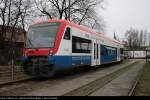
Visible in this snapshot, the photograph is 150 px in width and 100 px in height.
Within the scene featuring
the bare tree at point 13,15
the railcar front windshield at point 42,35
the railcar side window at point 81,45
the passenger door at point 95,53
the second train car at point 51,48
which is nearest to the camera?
the second train car at point 51,48

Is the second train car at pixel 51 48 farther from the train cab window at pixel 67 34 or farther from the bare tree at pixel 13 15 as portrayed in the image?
the bare tree at pixel 13 15

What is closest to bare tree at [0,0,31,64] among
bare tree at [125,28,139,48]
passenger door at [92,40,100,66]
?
passenger door at [92,40,100,66]

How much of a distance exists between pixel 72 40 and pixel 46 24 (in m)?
1.98

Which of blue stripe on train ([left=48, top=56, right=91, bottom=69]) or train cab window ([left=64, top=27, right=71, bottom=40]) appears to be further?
train cab window ([left=64, top=27, right=71, bottom=40])

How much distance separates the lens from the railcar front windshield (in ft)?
55.6

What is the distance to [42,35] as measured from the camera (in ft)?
56.9

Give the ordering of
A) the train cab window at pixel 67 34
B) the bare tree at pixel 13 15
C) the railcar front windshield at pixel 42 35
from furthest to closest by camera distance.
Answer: the bare tree at pixel 13 15 < the train cab window at pixel 67 34 < the railcar front windshield at pixel 42 35

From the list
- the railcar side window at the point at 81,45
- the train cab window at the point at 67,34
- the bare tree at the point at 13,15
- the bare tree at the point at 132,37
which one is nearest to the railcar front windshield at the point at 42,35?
the train cab window at the point at 67,34

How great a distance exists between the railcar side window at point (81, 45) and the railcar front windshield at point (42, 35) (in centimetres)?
203

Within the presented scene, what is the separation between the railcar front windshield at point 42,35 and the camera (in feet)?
55.6

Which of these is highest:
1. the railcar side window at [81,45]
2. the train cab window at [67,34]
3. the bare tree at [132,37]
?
the bare tree at [132,37]

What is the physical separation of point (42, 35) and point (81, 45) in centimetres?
400

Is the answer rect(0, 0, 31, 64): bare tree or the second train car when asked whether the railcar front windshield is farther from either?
rect(0, 0, 31, 64): bare tree

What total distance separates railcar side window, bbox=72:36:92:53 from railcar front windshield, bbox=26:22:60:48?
79.7 inches
